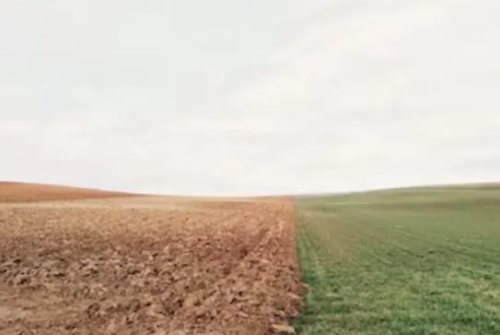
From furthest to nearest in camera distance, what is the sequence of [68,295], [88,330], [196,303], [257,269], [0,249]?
[0,249]
[257,269]
[68,295]
[196,303]
[88,330]

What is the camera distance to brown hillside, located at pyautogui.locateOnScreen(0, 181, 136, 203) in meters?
67.2

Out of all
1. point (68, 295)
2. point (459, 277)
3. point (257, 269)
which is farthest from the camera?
point (257, 269)

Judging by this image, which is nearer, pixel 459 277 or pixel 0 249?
pixel 459 277

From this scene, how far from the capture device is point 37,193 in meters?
72.7

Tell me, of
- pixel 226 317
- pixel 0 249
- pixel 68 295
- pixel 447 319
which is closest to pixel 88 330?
pixel 226 317

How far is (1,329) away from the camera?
39.4 feet

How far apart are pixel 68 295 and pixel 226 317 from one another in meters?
4.42

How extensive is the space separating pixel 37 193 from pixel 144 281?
195 ft

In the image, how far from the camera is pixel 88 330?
38.4 feet

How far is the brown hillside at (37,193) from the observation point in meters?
67.2

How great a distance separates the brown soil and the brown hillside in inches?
1565

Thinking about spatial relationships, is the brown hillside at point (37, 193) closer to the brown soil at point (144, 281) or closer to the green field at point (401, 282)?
the brown soil at point (144, 281)

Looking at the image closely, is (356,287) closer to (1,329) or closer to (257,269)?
(257,269)

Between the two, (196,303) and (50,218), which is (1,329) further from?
(50,218)
